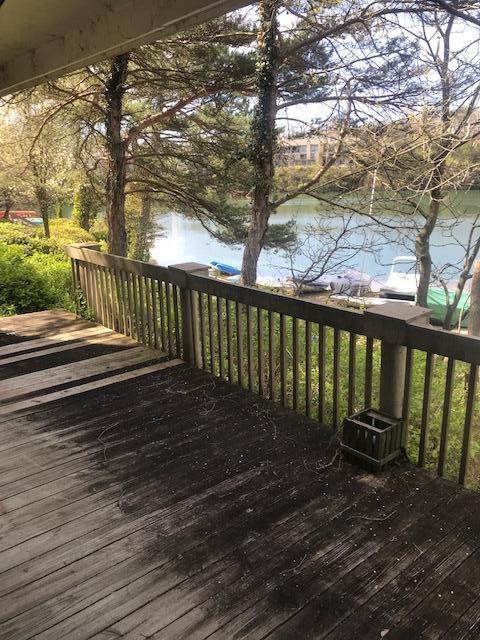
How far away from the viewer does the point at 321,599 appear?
188 centimetres

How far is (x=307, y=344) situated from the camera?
327cm

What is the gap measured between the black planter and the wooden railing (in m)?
0.09

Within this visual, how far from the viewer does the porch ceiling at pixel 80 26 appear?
3104mm

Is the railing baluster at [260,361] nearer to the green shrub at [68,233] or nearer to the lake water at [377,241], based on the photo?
the lake water at [377,241]

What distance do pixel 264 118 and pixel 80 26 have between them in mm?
5618

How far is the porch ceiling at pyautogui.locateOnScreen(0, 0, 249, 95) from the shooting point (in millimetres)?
3104

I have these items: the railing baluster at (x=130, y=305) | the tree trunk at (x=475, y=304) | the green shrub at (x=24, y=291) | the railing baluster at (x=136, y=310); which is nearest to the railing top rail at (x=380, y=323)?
the railing baluster at (x=136, y=310)

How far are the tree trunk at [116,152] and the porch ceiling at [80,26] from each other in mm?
4088

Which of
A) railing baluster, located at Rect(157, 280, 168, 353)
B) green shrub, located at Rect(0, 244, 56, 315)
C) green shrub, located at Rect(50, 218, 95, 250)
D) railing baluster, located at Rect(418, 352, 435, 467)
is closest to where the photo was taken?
railing baluster, located at Rect(418, 352, 435, 467)

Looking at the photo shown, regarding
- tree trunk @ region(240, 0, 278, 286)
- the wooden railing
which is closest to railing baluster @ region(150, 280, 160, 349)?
the wooden railing

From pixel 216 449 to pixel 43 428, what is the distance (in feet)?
3.99

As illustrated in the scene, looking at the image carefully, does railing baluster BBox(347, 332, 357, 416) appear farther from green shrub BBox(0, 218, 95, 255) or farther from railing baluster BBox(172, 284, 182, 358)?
green shrub BBox(0, 218, 95, 255)

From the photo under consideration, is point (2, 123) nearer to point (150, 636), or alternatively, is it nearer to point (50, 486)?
point (50, 486)

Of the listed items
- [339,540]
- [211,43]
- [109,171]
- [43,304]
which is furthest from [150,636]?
[211,43]
